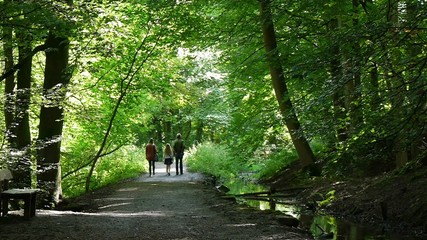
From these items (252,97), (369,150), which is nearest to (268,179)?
(252,97)

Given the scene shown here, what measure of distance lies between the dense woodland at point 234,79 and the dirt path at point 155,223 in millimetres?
1470

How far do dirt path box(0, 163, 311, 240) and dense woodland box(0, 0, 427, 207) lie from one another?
147cm

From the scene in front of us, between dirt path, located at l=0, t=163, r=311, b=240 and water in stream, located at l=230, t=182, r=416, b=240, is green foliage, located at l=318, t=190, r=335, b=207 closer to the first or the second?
water in stream, located at l=230, t=182, r=416, b=240

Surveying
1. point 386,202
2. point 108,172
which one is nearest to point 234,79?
point 108,172

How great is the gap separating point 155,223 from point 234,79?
36.5ft

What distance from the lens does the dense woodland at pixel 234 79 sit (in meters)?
7.51

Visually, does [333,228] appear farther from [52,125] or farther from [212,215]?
[52,125]

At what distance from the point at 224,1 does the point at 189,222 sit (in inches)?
327

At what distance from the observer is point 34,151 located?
11359 mm

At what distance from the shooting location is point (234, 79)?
19.5 meters

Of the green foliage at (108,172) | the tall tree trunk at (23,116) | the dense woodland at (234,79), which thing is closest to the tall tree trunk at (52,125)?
the dense woodland at (234,79)

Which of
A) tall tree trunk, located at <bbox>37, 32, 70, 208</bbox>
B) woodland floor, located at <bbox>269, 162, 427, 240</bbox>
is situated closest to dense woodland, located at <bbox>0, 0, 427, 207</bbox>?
tall tree trunk, located at <bbox>37, 32, 70, 208</bbox>

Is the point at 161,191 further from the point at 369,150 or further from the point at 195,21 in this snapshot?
the point at 369,150

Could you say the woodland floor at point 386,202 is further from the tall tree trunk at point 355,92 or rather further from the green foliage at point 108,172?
the green foliage at point 108,172
